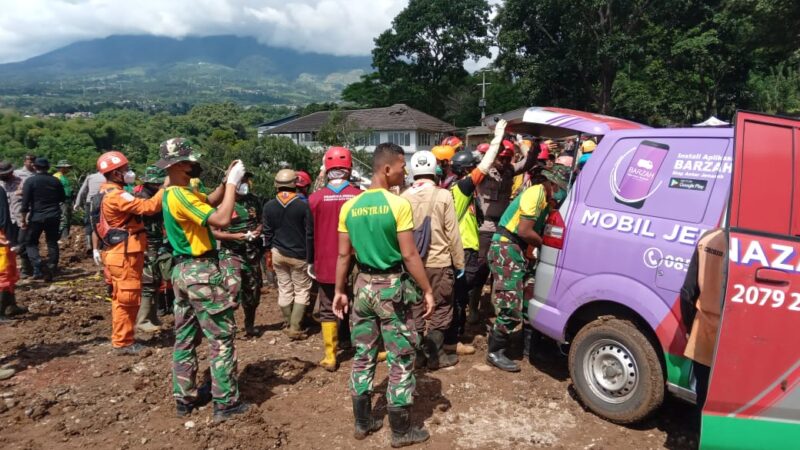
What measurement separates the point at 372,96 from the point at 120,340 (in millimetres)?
57900

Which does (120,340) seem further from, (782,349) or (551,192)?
(782,349)

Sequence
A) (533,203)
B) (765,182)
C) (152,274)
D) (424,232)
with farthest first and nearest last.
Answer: (152,274), (424,232), (533,203), (765,182)

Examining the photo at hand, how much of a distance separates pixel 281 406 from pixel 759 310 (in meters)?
3.49

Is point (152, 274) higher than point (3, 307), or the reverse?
point (152, 274)

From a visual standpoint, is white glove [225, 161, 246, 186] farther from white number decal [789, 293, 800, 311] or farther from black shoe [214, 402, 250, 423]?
white number decal [789, 293, 800, 311]

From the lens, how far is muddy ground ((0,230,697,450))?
373cm

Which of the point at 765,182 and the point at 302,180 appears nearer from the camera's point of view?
the point at 765,182

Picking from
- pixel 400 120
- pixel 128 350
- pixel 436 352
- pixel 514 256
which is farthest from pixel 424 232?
pixel 400 120

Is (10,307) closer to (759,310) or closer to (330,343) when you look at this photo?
(330,343)

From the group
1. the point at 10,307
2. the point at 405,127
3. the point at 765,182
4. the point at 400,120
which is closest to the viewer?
the point at 765,182

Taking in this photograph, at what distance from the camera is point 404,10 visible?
57.0m

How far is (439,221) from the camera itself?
181 inches

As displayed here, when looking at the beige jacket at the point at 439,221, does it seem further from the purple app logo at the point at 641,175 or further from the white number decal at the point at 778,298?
the white number decal at the point at 778,298

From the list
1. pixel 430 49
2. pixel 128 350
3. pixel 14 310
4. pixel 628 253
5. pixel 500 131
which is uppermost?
pixel 430 49
